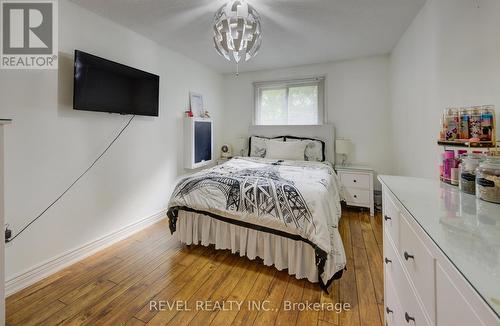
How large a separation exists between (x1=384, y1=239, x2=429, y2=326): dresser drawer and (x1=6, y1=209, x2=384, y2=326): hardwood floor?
1.61ft

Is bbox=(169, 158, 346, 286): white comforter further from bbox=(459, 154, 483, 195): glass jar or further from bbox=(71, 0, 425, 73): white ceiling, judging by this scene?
bbox=(71, 0, 425, 73): white ceiling

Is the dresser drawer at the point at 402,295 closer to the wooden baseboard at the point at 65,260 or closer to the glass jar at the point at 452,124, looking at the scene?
the glass jar at the point at 452,124

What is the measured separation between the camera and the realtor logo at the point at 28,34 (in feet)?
5.57

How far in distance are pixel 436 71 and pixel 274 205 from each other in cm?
179

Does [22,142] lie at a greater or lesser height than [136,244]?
greater

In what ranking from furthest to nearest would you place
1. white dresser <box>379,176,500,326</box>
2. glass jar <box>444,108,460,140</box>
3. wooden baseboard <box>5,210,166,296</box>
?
1. wooden baseboard <box>5,210,166,296</box>
2. glass jar <box>444,108,460,140</box>
3. white dresser <box>379,176,500,326</box>

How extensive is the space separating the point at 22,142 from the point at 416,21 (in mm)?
3828

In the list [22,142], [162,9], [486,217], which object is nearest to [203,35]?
[162,9]

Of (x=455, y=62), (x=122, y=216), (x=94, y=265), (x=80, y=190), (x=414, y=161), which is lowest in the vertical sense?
(x=94, y=265)

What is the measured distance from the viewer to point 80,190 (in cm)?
215

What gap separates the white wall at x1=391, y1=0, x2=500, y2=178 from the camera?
3.99 feet

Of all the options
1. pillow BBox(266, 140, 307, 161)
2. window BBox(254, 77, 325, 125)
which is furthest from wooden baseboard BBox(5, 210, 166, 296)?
window BBox(254, 77, 325, 125)

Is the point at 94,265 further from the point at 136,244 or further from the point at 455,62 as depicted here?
the point at 455,62

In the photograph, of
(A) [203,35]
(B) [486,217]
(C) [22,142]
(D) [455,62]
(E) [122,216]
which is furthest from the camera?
(A) [203,35]
